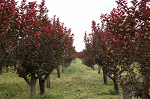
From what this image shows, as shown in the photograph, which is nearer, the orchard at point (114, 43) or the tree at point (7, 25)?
the orchard at point (114, 43)

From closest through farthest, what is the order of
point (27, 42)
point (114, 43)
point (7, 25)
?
point (114, 43)
point (7, 25)
point (27, 42)

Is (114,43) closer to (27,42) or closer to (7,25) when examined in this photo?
(7,25)

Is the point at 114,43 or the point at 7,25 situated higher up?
the point at 7,25

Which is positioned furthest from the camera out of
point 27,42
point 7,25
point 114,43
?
point 27,42

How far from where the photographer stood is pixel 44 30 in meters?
8.83

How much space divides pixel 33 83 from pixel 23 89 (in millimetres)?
3331

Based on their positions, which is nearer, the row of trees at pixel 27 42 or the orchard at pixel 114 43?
the orchard at pixel 114 43

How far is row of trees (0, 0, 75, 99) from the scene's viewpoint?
5.38 metres

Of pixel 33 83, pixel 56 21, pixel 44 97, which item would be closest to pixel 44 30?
pixel 33 83

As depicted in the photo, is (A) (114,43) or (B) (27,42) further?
(B) (27,42)

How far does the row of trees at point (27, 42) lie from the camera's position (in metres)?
5.38

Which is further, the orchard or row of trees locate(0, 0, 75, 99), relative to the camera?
row of trees locate(0, 0, 75, 99)

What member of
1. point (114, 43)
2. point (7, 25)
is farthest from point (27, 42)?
point (114, 43)

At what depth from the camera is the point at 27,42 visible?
7.49 metres
